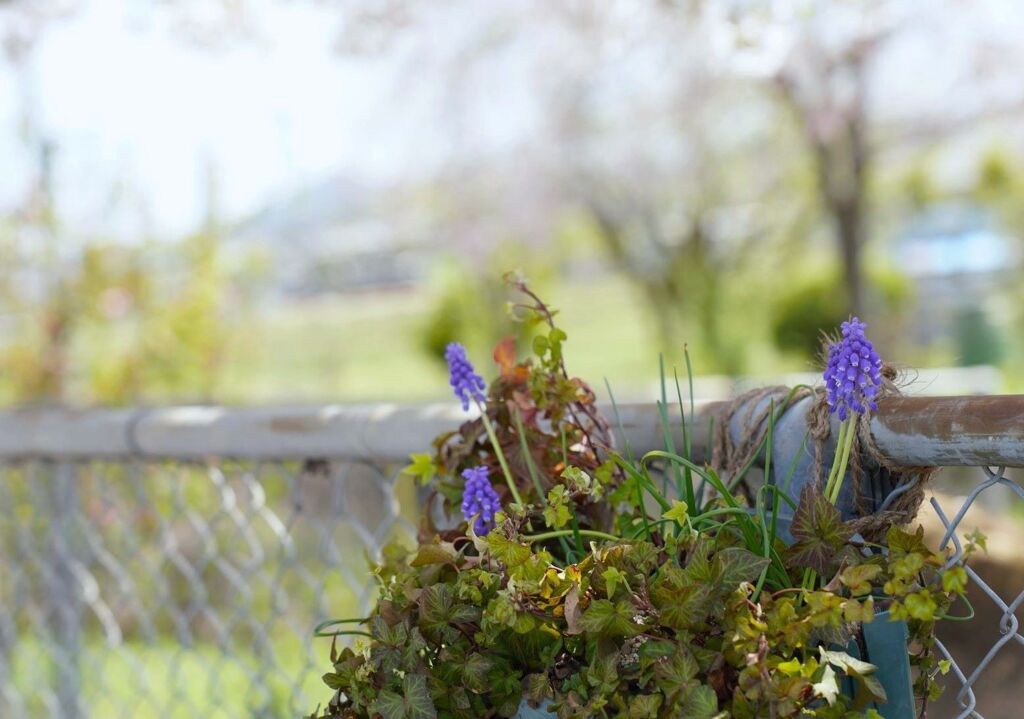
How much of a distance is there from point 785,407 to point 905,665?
0.28 meters

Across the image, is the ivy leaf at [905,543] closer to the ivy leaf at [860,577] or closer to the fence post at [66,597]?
the ivy leaf at [860,577]

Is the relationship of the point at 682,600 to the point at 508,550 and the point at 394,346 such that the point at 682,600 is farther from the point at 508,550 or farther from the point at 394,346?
the point at 394,346

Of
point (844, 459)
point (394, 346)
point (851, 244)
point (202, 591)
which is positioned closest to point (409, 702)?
point (844, 459)

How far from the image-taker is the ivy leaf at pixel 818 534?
0.95m

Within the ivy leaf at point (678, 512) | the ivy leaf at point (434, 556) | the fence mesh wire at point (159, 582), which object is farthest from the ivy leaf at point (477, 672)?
the fence mesh wire at point (159, 582)

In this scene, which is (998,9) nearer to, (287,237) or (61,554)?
(61,554)

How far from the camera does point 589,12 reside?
33.6ft

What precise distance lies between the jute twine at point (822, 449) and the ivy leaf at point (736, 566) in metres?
0.11

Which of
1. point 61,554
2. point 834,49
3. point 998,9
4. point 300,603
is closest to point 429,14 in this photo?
point 834,49

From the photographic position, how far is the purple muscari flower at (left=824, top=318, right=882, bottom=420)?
0.93m

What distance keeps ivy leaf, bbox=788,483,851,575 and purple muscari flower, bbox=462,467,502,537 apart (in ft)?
1.02

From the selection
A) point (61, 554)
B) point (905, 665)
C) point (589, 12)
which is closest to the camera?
point (905, 665)

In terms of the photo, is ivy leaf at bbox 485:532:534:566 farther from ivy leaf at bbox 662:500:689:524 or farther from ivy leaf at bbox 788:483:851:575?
ivy leaf at bbox 788:483:851:575

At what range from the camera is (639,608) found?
3.04ft
